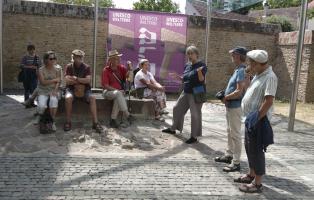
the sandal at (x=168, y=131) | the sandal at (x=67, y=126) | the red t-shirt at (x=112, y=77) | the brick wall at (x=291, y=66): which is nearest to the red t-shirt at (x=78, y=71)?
the red t-shirt at (x=112, y=77)

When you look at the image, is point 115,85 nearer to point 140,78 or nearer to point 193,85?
point 140,78

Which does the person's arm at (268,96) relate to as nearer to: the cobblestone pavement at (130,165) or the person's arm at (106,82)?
the cobblestone pavement at (130,165)

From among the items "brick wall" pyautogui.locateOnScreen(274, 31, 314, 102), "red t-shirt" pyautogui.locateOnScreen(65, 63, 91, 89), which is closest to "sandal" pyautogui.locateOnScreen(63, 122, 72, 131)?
"red t-shirt" pyautogui.locateOnScreen(65, 63, 91, 89)

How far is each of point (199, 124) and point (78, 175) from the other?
2618 mm

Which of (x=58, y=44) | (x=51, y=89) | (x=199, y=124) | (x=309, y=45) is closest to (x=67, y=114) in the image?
(x=51, y=89)

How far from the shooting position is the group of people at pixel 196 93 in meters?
5.37

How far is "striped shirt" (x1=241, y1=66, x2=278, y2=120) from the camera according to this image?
5.21m

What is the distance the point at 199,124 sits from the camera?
7.74 meters

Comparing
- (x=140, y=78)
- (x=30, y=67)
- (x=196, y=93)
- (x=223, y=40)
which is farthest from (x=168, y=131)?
(x=223, y=40)

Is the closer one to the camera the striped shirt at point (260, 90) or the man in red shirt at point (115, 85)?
the striped shirt at point (260, 90)

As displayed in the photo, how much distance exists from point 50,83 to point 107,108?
48.3 inches

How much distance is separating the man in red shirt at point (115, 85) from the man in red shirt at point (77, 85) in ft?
1.27

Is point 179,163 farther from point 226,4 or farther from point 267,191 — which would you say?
point 226,4

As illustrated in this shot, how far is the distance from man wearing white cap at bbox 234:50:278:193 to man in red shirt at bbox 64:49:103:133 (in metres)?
3.38
